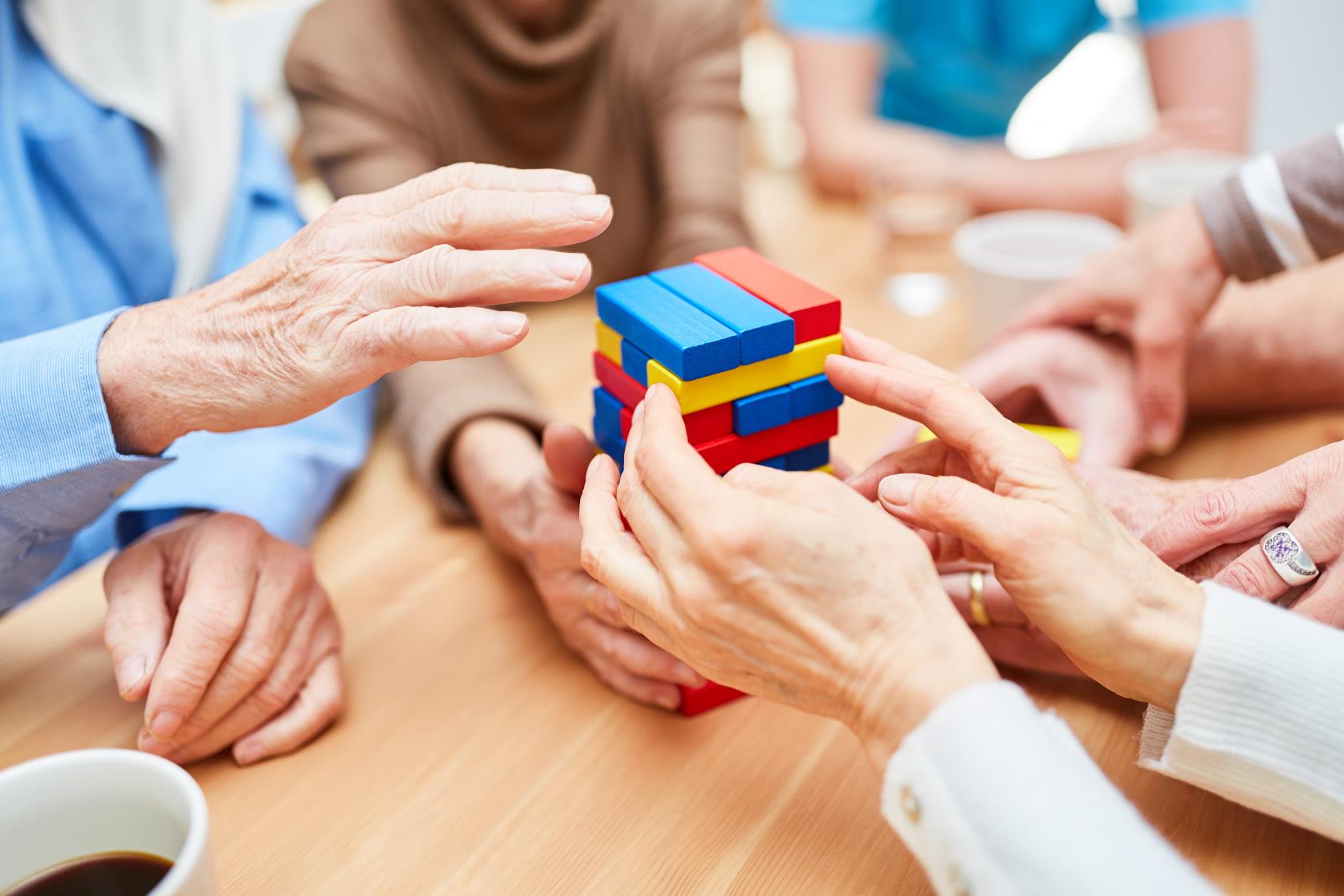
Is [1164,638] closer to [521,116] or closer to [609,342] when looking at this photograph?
[609,342]

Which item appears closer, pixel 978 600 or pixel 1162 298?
pixel 978 600

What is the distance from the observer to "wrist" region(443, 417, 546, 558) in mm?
858

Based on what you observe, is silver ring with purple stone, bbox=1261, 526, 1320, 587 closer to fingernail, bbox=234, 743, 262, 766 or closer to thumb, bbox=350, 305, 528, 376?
thumb, bbox=350, 305, 528, 376

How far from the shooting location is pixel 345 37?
1.19 m

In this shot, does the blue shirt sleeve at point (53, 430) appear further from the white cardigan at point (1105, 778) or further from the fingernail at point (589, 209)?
the white cardigan at point (1105, 778)

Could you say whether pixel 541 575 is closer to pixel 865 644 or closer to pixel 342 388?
pixel 342 388

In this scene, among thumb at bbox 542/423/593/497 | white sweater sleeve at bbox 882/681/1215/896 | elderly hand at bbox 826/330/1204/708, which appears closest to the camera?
white sweater sleeve at bbox 882/681/1215/896

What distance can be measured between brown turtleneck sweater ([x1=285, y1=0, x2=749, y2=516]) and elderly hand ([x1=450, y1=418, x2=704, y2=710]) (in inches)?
8.2

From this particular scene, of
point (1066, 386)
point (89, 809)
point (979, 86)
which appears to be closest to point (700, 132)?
point (1066, 386)

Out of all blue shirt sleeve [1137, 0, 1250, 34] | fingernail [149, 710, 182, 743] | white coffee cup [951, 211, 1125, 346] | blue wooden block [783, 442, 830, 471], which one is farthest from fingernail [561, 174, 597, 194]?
blue shirt sleeve [1137, 0, 1250, 34]

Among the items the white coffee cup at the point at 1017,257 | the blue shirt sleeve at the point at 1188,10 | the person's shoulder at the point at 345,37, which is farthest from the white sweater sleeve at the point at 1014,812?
the blue shirt sleeve at the point at 1188,10

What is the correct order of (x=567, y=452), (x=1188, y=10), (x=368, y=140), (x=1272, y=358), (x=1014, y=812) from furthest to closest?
(x=1188, y=10) → (x=368, y=140) → (x=1272, y=358) → (x=567, y=452) → (x=1014, y=812)

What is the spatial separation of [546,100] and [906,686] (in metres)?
0.99

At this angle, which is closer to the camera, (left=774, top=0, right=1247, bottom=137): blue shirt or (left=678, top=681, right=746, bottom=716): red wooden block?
(left=678, top=681, right=746, bottom=716): red wooden block
